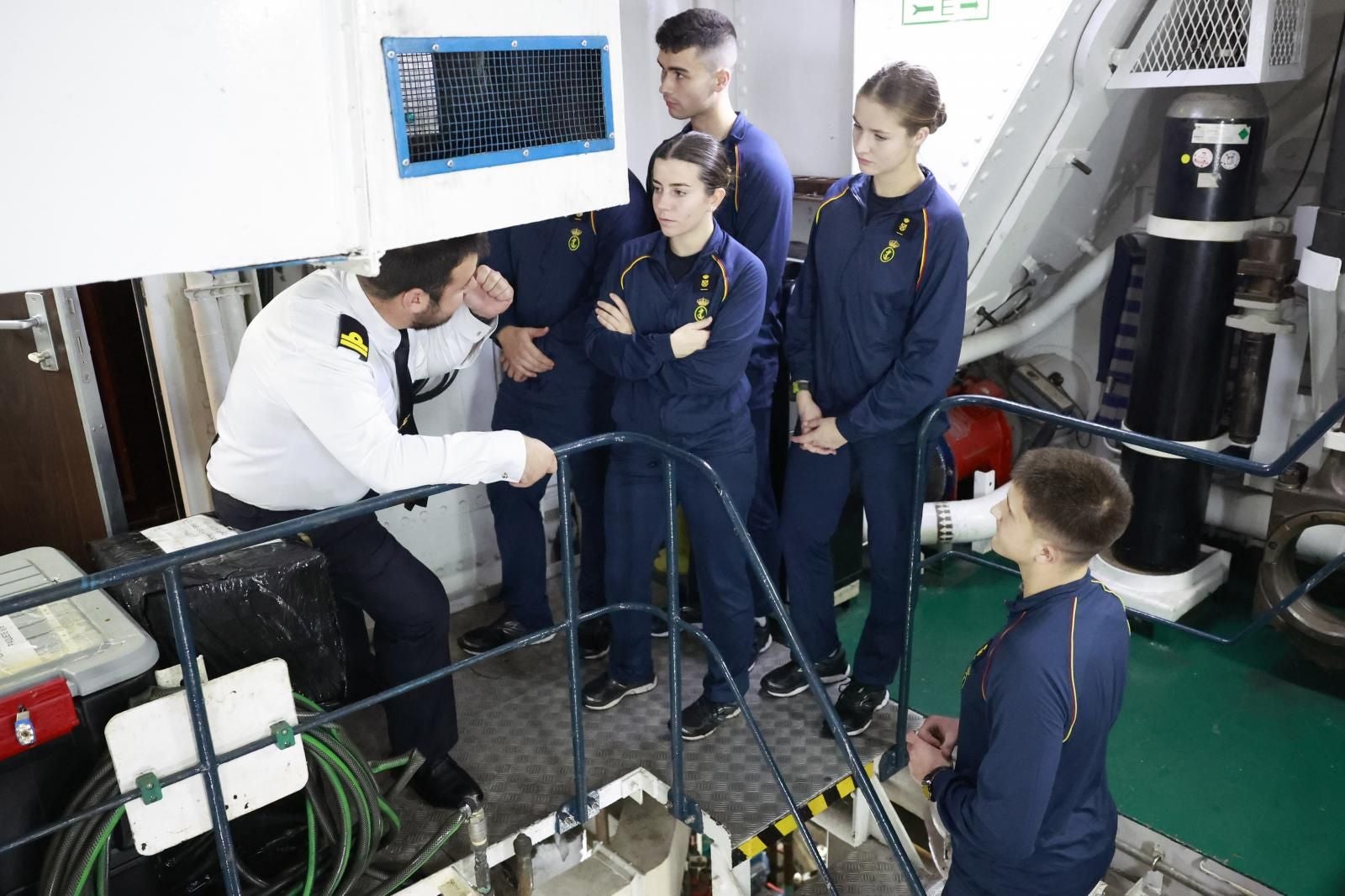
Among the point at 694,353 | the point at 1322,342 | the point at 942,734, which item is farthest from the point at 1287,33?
the point at 942,734

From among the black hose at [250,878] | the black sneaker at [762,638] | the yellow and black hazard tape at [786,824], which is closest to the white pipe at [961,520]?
the black sneaker at [762,638]

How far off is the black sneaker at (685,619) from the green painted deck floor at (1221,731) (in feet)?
2.37

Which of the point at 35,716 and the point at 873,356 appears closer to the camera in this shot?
the point at 35,716

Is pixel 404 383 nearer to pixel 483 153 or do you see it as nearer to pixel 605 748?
pixel 483 153

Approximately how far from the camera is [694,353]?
3070mm

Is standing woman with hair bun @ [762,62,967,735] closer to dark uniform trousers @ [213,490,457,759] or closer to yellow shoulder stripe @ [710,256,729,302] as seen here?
yellow shoulder stripe @ [710,256,729,302]

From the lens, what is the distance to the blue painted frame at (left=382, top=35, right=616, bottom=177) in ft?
6.29

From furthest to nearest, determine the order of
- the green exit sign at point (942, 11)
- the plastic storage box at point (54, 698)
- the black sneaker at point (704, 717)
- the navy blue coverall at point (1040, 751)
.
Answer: the green exit sign at point (942, 11)
the black sneaker at point (704, 717)
the plastic storage box at point (54, 698)
the navy blue coverall at point (1040, 751)

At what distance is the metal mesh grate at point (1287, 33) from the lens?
11.9 feet

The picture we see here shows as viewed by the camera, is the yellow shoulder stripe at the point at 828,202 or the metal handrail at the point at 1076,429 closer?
the metal handrail at the point at 1076,429

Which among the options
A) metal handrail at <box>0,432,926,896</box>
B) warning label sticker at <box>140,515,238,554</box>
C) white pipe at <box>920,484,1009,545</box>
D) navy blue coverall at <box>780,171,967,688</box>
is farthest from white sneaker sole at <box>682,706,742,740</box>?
white pipe at <box>920,484,1009,545</box>

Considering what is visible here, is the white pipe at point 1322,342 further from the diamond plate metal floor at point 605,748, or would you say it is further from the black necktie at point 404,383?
the black necktie at point 404,383

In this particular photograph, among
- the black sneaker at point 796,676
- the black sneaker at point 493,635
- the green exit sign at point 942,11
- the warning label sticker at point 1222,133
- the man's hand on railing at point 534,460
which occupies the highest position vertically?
the green exit sign at point 942,11

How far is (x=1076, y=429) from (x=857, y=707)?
3.58 feet
